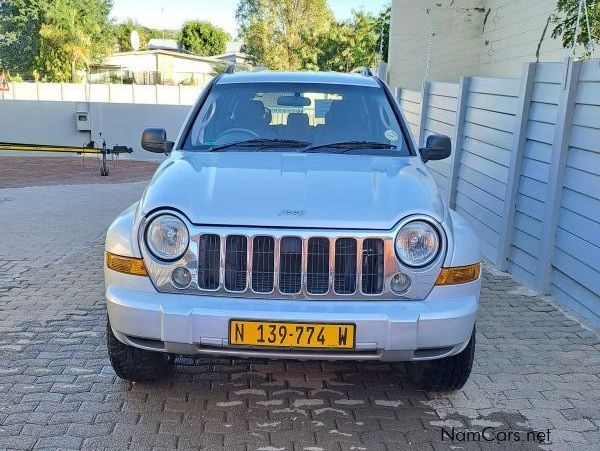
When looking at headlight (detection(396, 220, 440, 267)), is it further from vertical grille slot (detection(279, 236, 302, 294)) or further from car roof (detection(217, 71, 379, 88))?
car roof (detection(217, 71, 379, 88))

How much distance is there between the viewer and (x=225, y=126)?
4676 mm

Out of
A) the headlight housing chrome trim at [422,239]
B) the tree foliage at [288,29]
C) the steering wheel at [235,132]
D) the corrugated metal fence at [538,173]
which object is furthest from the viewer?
the tree foliage at [288,29]

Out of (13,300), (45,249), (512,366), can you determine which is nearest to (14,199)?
(45,249)

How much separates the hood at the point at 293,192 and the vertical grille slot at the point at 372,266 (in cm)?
10

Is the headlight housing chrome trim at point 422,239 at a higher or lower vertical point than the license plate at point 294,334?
higher

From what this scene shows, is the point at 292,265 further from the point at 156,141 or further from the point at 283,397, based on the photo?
the point at 156,141

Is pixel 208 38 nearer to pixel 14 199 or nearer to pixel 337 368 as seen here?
pixel 14 199

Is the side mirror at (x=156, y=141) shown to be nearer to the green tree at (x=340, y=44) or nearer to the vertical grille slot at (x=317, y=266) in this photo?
the vertical grille slot at (x=317, y=266)

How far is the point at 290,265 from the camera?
330 cm

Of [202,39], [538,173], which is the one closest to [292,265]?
[538,173]

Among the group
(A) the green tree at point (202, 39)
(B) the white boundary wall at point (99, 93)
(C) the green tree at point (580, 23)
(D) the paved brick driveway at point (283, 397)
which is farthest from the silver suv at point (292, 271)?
(A) the green tree at point (202, 39)

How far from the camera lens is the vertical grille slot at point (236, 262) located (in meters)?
3.29

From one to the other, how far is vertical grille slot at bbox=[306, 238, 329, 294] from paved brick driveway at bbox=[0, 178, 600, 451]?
77 cm

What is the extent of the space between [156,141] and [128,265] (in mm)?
1735
